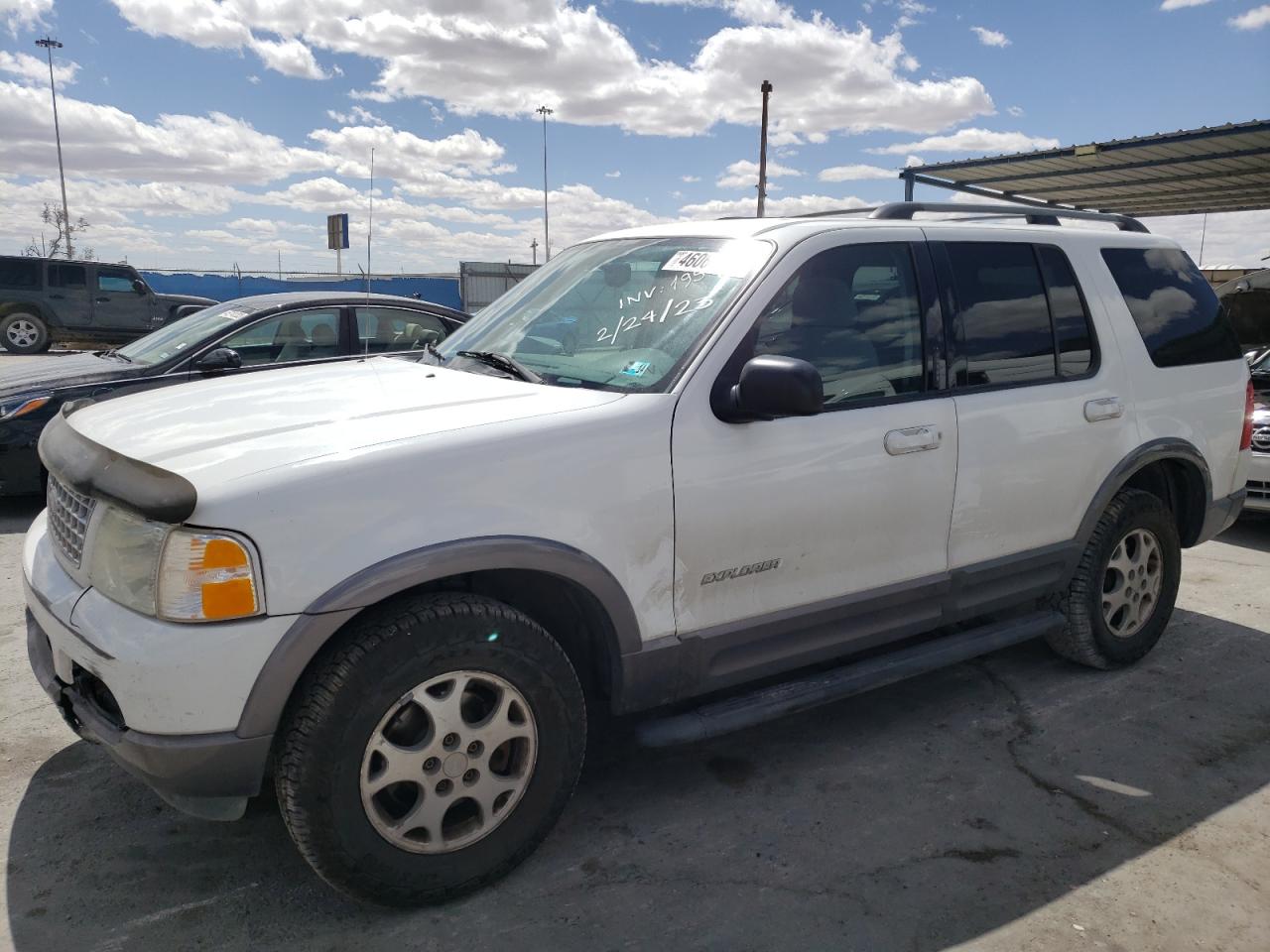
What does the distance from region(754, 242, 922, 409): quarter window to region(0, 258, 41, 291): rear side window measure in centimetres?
1941

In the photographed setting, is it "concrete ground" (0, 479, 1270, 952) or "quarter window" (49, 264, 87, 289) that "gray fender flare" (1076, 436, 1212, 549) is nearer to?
"concrete ground" (0, 479, 1270, 952)

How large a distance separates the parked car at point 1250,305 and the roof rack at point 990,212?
5946 millimetres

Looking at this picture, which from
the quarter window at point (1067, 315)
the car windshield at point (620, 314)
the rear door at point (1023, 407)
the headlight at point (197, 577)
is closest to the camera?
the headlight at point (197, 577)

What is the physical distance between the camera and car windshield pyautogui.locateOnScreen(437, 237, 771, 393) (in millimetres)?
3053

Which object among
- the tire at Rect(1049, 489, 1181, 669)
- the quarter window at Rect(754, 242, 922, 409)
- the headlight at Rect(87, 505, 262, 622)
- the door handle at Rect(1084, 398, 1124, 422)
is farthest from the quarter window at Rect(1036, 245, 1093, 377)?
the headlight at Rect(87, 505, 262, 622)

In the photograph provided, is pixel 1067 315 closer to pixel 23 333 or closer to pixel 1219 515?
pixel 1219 515

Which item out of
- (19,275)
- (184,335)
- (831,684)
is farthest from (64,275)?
(831,684)

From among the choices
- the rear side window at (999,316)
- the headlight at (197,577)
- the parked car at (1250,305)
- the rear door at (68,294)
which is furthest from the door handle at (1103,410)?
the rear door at (68,294)

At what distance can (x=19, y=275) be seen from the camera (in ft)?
60.5

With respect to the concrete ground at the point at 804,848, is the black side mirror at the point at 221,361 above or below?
above

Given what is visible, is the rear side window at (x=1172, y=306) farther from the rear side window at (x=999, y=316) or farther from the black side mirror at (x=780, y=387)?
the black side mirror at (x=780, y=387)

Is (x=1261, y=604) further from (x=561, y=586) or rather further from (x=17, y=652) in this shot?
(x=17, y=652)

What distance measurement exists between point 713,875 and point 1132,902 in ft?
3.88

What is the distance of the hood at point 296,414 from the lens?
97.8 inches
